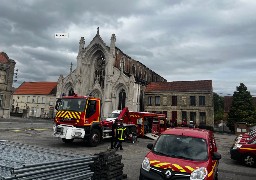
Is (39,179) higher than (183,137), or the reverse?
(183,137)

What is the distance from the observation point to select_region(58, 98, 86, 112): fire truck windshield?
15.8 metres

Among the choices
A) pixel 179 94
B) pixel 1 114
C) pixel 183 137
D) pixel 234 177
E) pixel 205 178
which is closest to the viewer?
pixel 205 178

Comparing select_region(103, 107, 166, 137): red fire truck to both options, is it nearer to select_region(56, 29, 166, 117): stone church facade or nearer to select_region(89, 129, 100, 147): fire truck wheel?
select_region(89, 129, 100, 147): fire truck wheel

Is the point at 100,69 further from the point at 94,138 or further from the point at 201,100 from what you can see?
the point at 94,138

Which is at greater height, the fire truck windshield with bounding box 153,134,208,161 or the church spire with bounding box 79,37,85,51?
the church spire with bounding box 79,37,85,51

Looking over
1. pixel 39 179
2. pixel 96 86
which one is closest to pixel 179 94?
pixel 96 86

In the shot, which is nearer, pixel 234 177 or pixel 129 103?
pixel 234 177

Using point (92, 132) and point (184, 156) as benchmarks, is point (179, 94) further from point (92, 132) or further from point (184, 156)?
point (184, 156)

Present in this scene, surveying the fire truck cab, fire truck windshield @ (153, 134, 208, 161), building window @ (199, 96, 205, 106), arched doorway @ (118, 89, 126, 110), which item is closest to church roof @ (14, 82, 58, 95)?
arched doorway @ (118, 89, 126, 110)

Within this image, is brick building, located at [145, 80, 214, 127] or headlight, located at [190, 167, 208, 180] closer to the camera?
headlight, located at [190, 167, 208, 180]

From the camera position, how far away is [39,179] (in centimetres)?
548

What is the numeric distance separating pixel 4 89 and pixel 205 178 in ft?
144

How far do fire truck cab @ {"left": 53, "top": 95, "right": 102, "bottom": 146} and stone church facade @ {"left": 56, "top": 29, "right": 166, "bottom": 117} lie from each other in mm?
26583

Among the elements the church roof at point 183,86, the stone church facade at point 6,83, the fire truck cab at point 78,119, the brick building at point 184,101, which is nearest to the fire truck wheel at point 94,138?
the fire truck cab at point 78,119
